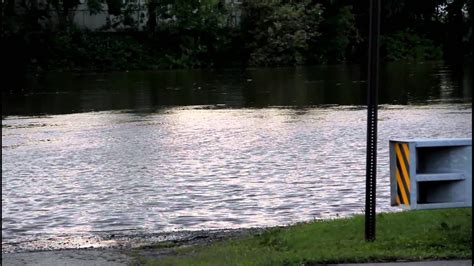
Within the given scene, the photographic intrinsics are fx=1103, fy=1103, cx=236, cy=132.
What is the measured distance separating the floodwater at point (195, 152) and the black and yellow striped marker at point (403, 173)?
3519mm

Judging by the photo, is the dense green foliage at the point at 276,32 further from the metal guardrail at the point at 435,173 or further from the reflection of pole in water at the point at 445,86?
the metal guardrail at the point at 435,173

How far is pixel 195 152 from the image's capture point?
1903cm

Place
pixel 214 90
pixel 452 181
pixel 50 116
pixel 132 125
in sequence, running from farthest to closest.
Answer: pixel 214 90 → pixel 50 116 → pixel 132 125 → pixel 452 181

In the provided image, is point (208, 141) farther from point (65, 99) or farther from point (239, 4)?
point (239, 4)

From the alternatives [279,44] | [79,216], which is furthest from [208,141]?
[279,44]

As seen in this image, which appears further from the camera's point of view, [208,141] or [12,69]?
[12,69]

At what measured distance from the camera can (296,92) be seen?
114 ft

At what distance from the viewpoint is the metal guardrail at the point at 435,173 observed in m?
8.12

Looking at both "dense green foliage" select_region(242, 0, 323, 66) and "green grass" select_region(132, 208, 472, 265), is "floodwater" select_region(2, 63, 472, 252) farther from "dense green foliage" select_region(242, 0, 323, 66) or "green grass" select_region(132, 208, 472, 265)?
"dense green foliage" select_region(242, 0, 323, 66)

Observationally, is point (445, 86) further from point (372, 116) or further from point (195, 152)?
point (372, 116)

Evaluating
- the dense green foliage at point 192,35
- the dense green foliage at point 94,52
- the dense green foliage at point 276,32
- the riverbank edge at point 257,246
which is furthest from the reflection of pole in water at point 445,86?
the riverbank edge at point 257,246

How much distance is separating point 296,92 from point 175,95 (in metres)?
3.82

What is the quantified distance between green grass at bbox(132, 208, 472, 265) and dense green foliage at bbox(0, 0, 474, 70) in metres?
43.6

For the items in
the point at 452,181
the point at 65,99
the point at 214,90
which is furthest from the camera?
the point at 214,90
